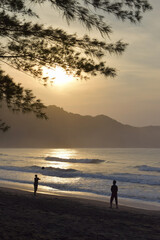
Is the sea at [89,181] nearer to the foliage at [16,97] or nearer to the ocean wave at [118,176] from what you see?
the ocean wave at [118,176]

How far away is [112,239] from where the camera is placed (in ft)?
31.1

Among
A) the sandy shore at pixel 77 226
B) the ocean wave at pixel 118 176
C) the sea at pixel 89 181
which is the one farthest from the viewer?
the ocean wave at pixel 118 176

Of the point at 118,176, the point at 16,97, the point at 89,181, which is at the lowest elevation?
the point at 89,181

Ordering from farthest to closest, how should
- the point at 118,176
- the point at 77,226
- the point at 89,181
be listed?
the point at 118,176, the point at 89,181, the point at 77,226

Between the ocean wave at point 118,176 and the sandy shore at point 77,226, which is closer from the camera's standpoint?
the sandy shore at point 77,226

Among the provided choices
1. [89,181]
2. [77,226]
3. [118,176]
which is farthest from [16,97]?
[118,176]

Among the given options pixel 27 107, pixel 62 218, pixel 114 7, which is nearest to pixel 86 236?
pixel 62 218

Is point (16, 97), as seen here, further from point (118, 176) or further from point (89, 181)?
point (118, 176)

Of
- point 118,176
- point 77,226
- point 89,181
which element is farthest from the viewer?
point 118,176

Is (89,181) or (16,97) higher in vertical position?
(16,97)

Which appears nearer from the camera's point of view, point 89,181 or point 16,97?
point 16,97

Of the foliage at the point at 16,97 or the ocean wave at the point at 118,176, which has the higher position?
the foliage at the point at 16,97

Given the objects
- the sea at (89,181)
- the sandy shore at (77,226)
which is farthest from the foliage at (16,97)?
the sea at (89,181)

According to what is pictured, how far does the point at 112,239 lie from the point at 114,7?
23.2 ft
